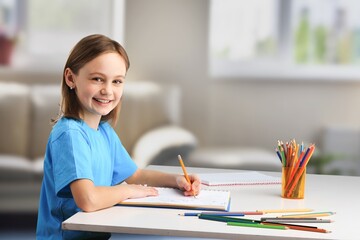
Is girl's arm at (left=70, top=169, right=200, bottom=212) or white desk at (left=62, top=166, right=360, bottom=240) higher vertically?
girl's arm at (left=70, top=169, right=200, bottom=212)

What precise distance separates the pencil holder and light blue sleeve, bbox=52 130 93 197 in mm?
451

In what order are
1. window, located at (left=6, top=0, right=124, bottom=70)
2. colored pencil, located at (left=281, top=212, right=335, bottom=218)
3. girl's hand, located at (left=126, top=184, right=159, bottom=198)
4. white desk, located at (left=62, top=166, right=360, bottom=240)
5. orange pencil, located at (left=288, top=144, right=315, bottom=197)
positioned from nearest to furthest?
white desk, located at (left=62, top=166, right=360, bottom=240) < colored pencil, located at (left=281, top=212, right=335, bottom=218) < girl's hand, located at (left=126, top=184, right=159, bottom=198) < orange pencil, located at (left=288, top=144, right=315, bottom=197) < window, located at (left=6, top=0, right=124, bottom=70)

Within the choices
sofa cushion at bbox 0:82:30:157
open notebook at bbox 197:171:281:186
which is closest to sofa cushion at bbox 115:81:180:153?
sofa cushion at bbox 0:82:30:157

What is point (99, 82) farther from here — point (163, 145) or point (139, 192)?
point (163, 145)

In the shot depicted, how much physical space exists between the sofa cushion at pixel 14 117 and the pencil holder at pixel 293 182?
1773 millimetres

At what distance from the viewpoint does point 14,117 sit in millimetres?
3133

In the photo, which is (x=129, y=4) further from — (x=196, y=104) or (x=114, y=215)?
(x=114, y=215)

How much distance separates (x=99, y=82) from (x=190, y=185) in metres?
0.32

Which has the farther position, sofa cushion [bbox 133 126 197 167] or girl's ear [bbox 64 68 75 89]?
sofa cushion [bbox 133 126 197 167]

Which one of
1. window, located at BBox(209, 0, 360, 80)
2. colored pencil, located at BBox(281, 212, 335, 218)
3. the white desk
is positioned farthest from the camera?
window, located at BBox(209, 0, 360, 80)

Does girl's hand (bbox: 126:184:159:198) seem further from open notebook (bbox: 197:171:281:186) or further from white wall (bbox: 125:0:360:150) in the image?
white wall (bbox: 125:0:360:150)

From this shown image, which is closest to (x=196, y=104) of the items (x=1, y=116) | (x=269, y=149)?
(x=269, y=149)

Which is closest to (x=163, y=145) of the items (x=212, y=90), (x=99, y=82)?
(x=212, y=90)

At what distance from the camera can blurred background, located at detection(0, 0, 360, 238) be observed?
3.00 metres
